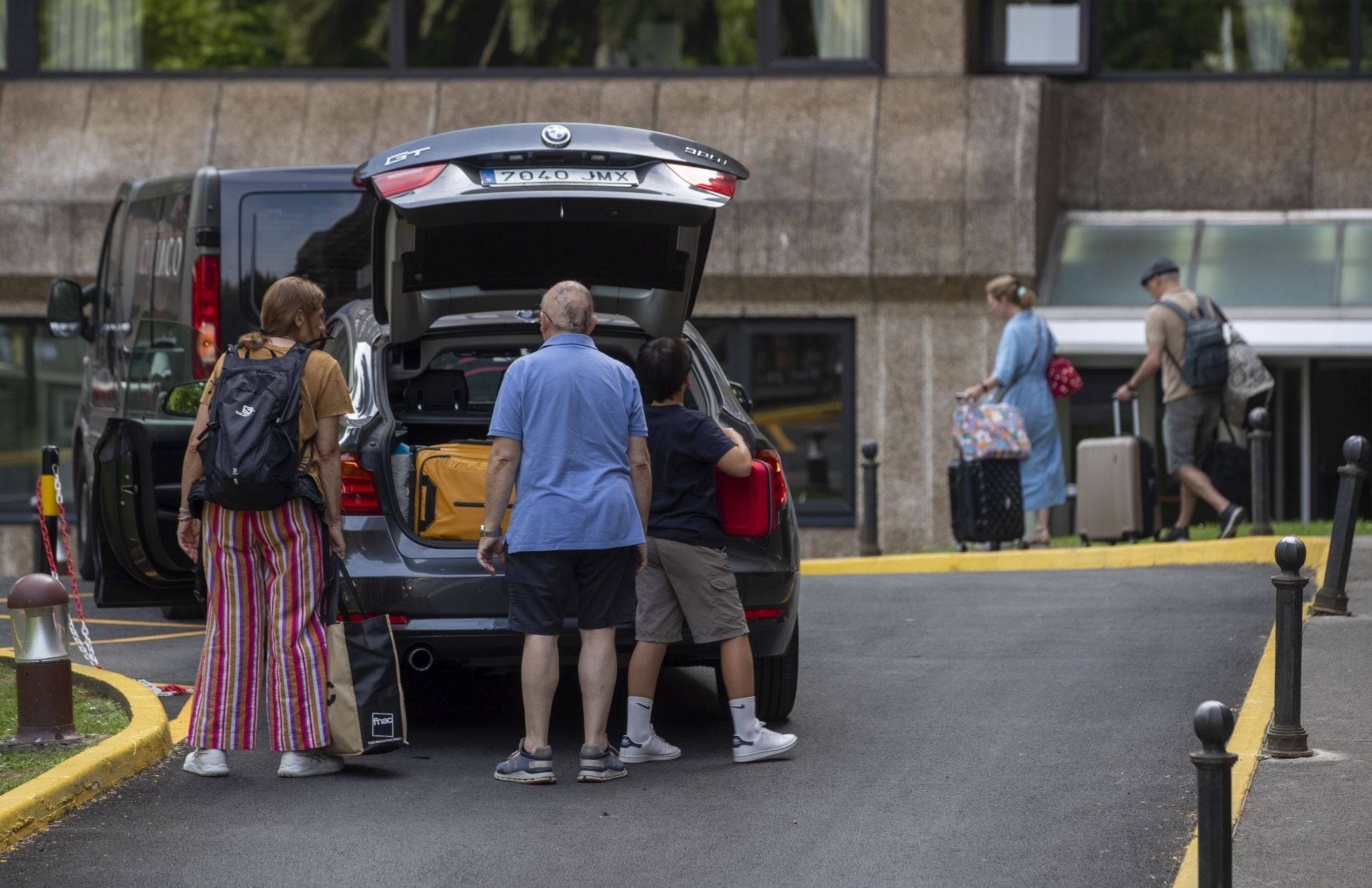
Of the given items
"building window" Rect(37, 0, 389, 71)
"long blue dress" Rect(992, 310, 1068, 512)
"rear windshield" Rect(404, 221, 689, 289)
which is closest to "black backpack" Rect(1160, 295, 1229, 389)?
"long blue dress" Rect(992, 310, 1068, 512)

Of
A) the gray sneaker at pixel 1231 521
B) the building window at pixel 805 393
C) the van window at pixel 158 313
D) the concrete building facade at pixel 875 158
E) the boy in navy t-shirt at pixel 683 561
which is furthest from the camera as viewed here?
the building window at pixel 805 393

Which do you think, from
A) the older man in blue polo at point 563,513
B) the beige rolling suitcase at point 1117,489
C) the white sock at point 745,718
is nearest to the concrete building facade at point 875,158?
the beige rolling suitcase at point 1117,489

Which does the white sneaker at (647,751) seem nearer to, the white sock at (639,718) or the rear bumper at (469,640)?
the white sock at (639,718)

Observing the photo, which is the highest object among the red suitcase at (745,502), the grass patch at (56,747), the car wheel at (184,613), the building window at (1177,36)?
the building window at (1177,36)

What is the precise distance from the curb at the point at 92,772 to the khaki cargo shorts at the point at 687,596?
1.78 metres

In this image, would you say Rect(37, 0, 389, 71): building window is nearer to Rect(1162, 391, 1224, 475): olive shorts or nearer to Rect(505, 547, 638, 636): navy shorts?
Rect(1162, 391, 1224, 475): olive shorts

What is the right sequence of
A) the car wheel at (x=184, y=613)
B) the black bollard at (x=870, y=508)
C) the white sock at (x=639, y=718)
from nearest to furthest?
the white sock at (x=639, y=718), the car wheel at (x=184, y=613), the black bollard at (x=870, y=508)

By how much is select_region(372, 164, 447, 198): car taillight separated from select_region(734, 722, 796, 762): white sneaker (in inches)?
89.3

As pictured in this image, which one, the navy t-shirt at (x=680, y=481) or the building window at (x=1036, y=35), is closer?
the navy t-shirt at (x=680, y=481)

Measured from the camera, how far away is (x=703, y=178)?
23.2 ft

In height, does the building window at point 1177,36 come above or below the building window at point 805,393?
above

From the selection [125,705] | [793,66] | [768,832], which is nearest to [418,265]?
[125,705]

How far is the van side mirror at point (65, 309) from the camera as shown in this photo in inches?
440

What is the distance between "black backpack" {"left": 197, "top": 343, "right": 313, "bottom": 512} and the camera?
6.22m
